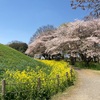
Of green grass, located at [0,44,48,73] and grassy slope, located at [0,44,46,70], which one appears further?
grassy slope, located at [0,44,46,70]

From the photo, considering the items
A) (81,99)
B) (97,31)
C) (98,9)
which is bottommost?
(81,99)

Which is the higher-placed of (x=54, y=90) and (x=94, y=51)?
(x=94, y=51)

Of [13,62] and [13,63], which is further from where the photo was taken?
[13,62]

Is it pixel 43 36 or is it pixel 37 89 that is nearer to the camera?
pixel 37 89

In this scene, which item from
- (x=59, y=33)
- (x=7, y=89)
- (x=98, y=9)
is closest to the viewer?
(x=98, y=9)

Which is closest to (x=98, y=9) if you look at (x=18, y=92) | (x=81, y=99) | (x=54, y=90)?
(x=18, y=92)

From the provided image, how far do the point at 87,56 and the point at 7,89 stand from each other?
29.0 m

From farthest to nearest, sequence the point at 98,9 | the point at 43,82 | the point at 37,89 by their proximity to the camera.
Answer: the point at 43,82 → the point at 37,89 → the point at 98,9

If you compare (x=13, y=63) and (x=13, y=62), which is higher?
(x=13, y=62)

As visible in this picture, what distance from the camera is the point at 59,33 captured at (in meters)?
47.9

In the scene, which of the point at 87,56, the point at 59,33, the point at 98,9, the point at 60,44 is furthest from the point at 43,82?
the point at 59,33

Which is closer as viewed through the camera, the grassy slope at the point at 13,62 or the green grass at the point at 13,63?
the green grass at the point at 13,63

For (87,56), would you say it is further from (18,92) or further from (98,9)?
(98,9)

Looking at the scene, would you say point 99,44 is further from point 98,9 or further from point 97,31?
point 98,9
